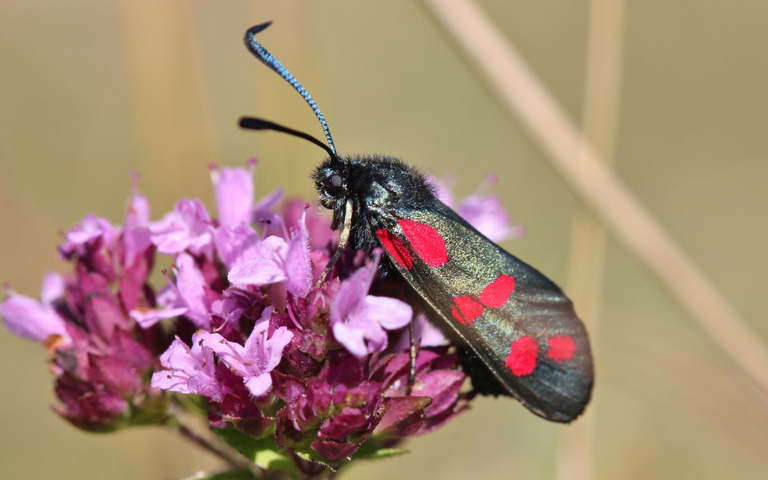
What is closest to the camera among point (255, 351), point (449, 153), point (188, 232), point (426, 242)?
point (255, 351)

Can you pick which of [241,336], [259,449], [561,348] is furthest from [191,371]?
[561,348]

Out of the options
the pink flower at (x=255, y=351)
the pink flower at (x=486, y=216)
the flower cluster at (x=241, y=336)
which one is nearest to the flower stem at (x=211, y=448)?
the flower cluster at (x=241, y=336)

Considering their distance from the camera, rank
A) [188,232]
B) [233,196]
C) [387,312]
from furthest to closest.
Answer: [233,196] < [188,232] < [387,312]

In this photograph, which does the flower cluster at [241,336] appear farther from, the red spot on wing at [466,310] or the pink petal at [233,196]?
the red spot on wing at [466,310]

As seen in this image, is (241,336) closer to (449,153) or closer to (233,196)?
(233,196)

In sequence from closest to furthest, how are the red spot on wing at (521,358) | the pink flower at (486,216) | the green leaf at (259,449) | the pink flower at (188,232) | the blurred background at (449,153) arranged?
the red spot on wing at (521,358), the green leaf at (259,449), the pink flower at (188,232), the pink flower at (486,216), the blurred background at (449,153)

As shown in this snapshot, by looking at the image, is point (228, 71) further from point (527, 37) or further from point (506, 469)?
point (506, 469)
